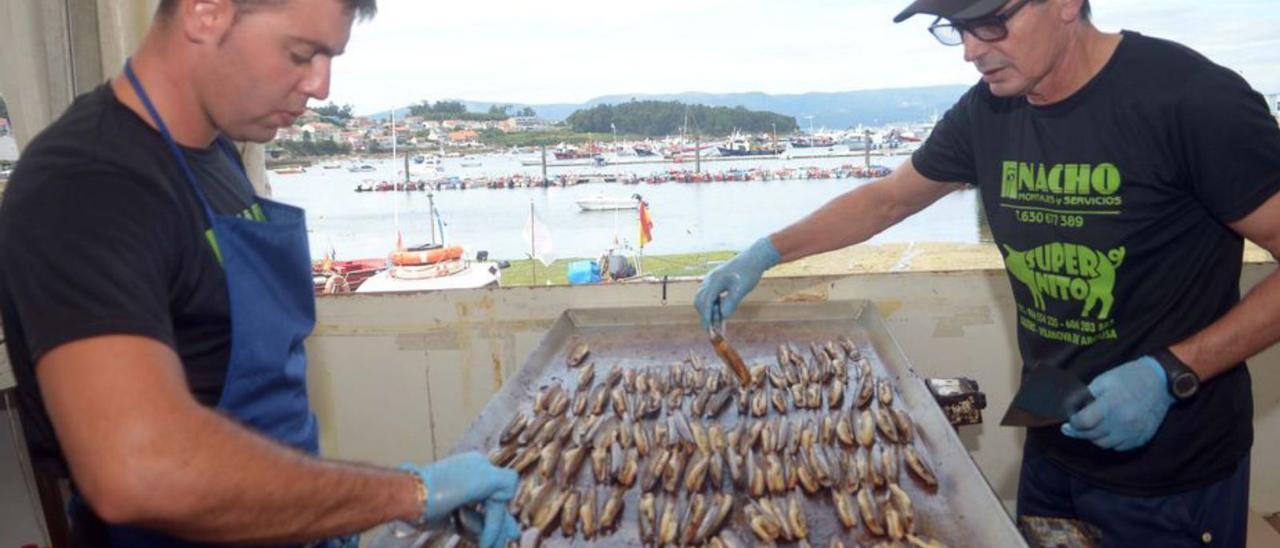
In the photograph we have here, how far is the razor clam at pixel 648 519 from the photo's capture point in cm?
242

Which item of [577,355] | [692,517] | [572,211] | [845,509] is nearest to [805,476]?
[845,509]

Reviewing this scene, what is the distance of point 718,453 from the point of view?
297 centimetres

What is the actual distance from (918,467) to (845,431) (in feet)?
1.34

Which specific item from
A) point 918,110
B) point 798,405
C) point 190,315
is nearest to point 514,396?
point 798,405

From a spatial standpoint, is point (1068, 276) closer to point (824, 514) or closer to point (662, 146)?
point (824, 514)

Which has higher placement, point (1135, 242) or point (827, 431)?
point (1135, 242)

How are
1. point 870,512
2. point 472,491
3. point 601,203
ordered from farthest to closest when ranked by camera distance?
point 601,203, point 870,512, point 472,491

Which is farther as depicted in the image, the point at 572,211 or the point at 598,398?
the point at 572,211

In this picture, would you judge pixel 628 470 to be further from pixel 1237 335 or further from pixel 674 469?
pixel 1237 335

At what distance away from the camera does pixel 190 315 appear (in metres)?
1.78

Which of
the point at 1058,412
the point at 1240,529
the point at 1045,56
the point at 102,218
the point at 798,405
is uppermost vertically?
the point at 1045,56

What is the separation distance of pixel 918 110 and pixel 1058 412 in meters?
5.33

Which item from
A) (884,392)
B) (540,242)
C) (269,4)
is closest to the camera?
(269,4)

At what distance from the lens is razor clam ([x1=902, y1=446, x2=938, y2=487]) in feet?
8.73
